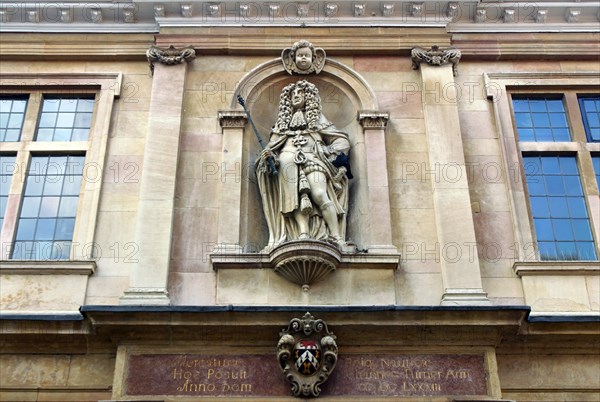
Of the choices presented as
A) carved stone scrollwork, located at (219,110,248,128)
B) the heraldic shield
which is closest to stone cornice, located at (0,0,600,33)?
carved stone scrollwork, located at (219,110,248,128)

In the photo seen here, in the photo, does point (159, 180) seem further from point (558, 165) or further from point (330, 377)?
point (558, 165)

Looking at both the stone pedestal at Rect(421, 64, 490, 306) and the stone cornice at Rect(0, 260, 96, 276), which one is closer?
the stone pedestal at Rect(421, 64, 490, 306)

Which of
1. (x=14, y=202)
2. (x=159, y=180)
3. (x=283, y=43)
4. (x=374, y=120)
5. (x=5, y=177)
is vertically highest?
(x=283, y=43)

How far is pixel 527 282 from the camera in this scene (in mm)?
12023

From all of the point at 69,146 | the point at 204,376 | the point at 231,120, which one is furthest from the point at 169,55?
the point at 204,376

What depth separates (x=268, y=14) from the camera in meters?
14.9

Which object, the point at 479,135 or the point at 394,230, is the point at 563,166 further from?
the point at 394,230

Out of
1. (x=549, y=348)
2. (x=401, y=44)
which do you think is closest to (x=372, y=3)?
(x=401, y=44)

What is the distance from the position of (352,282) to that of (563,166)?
466 centimetres

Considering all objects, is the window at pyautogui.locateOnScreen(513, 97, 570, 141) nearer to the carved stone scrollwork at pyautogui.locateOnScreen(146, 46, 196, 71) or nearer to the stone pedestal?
the stone pedestal

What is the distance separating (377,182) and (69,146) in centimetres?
544

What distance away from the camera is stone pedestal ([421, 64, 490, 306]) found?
11.7 metres

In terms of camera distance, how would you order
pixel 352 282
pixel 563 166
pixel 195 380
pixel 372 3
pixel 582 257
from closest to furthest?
pixel 195 380
pixel 352 282
pixel 582 257
pixel 563 166
pixel 372 3

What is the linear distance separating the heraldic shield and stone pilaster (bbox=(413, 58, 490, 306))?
79.8 inches
